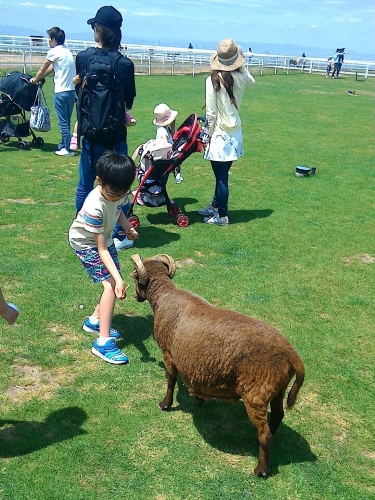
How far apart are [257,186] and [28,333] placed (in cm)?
626

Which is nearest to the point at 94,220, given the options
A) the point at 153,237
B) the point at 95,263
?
the point at 95,263

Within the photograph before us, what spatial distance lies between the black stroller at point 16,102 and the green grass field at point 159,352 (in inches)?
Answer: 72.8

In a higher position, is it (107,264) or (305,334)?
(107,264)

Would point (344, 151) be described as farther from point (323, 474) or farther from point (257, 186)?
point (323, 474)

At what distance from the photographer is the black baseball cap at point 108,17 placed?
5.11 meters

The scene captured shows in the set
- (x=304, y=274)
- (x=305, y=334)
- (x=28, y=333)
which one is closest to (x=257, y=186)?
(x=304, y=274)

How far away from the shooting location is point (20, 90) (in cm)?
1116

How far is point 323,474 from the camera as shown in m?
3.31

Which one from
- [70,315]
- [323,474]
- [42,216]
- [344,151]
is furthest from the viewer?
[344,151]

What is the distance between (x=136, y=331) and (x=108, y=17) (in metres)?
3.05

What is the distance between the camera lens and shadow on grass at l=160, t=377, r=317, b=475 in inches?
136

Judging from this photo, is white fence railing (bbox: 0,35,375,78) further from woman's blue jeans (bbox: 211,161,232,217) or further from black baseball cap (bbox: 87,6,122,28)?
black baseball cap (bbox: 87,6,122,28)

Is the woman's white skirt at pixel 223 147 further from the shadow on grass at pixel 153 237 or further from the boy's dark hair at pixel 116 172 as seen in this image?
the boy's dark hair at pixel 116 172

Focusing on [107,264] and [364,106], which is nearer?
[107,264]
